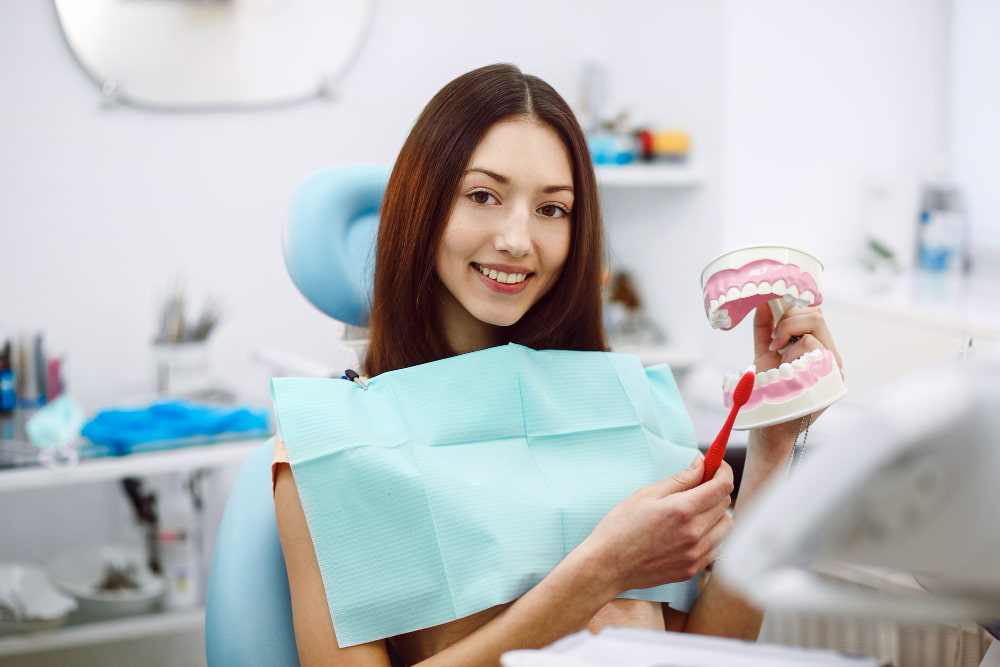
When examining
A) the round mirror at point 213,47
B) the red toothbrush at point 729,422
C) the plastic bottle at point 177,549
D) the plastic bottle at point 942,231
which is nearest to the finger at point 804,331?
the red toothbrush at point 729,422

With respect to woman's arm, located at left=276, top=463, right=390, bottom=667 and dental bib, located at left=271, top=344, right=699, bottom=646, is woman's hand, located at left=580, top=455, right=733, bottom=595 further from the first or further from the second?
woman's arm, located at left=276, top=463, right=390, bottom=667

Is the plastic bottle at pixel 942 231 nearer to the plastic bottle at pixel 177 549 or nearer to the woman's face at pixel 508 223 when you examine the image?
the woman's face at pixel 508 223

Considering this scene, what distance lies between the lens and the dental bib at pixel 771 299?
88 cm

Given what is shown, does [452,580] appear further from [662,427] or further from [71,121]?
[71,121]

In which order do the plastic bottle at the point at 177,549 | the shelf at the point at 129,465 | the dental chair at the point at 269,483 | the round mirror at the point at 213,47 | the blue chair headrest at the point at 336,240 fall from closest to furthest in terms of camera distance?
the dental chair at the point at 269,483 < the blue chair headrest at the point at 336,240 < the shelf at the point at 129,465 < the plastic bottle at the point at 177,549 < the round mirror at the point at 213,47

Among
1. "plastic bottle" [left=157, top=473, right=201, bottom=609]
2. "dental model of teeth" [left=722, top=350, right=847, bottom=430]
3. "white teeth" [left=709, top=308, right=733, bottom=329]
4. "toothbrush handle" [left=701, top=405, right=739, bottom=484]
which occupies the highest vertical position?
"white teeth" [left=709, top=308, right=733, bottom=329]

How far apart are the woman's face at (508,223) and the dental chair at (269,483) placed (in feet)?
0.61

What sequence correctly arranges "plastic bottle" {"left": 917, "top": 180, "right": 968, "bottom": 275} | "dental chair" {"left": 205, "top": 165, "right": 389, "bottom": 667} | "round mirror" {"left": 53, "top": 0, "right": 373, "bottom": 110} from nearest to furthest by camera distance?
"dental chair" {"left": 205, "top": 165, "right": 389, "bottom": 667} → "round mirror" {"left": 53, "top": 0, "right": 373, "bottom": 110} → "plastic bottle" {"left": 917, "top": 180, "right": 968, "bottom": 275}

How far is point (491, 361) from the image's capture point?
1.04m

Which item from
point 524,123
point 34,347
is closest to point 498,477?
point 524,123

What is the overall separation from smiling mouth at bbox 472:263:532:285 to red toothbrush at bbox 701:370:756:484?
0.30m

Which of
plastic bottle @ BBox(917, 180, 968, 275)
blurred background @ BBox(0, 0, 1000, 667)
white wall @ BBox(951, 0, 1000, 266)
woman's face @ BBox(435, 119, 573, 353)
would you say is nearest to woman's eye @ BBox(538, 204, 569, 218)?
woman's face @ BBox(435, 119, 573, 353)

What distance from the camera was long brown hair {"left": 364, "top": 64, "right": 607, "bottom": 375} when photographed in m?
1.03

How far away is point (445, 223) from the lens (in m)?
1.03
